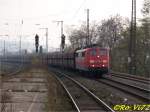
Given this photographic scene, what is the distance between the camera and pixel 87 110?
18297mm

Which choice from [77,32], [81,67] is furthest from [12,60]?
[81,67]

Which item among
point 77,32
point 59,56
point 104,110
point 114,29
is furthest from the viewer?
point 77,32

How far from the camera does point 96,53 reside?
1714 inches

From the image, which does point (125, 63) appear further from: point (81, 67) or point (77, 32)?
point (77, 32)

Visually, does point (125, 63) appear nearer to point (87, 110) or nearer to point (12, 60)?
point (87, 110)

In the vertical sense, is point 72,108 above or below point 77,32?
below

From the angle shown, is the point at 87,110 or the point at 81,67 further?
the point at 81,67

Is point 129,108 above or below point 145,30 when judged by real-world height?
below

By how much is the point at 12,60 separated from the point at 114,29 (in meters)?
63.8

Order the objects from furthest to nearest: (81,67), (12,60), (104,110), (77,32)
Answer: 1. (12,60)
2. (77,32)
3. (81,67)
4. (104,110)

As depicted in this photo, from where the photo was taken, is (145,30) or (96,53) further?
(145,30)

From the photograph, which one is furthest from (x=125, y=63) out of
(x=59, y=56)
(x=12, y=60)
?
(x=12, y=60)

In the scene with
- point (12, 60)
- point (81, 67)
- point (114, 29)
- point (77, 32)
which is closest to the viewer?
point (81, 67)

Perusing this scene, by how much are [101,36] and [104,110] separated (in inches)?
2985
